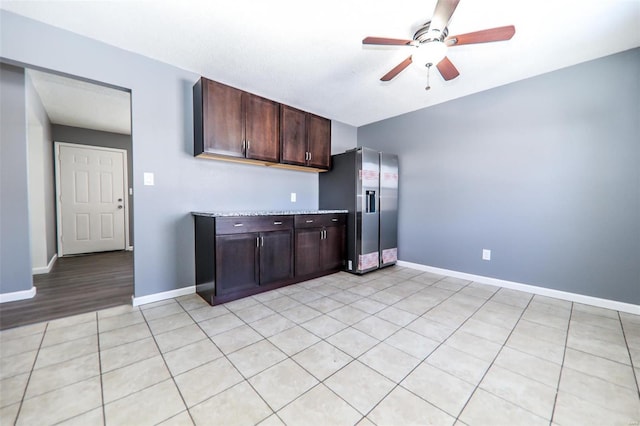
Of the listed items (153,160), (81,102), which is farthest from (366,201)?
(81,102)

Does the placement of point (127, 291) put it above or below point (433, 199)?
below

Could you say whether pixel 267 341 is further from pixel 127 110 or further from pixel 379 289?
pixel 127 110

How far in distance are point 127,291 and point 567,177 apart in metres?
4.91

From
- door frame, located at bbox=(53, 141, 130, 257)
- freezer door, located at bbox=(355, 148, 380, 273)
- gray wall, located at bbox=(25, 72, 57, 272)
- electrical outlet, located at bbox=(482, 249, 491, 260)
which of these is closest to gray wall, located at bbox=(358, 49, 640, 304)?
electrical outlet, located at bbox=(482, 249, 491, 260)

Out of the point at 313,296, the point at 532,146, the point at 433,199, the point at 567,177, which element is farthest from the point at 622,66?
the point at 313,296

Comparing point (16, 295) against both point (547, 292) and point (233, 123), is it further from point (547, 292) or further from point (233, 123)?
point (547, 292)

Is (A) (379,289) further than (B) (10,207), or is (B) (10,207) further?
(A) (379,289)

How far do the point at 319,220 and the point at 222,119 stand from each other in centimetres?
162

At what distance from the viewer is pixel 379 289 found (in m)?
2.85

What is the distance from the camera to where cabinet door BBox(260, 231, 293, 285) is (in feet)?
8.82

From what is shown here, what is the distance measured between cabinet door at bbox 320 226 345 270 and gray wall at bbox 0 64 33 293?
10.2 ft

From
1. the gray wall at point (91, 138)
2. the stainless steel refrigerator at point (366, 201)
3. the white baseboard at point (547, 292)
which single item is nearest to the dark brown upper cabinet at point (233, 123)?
the stainless steel refrigerator at point (366, 201)

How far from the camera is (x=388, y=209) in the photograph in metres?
3.72

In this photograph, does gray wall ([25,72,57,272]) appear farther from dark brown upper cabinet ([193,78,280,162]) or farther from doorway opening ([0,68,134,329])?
dark brown upper cabinet ([193,78,280,162])
